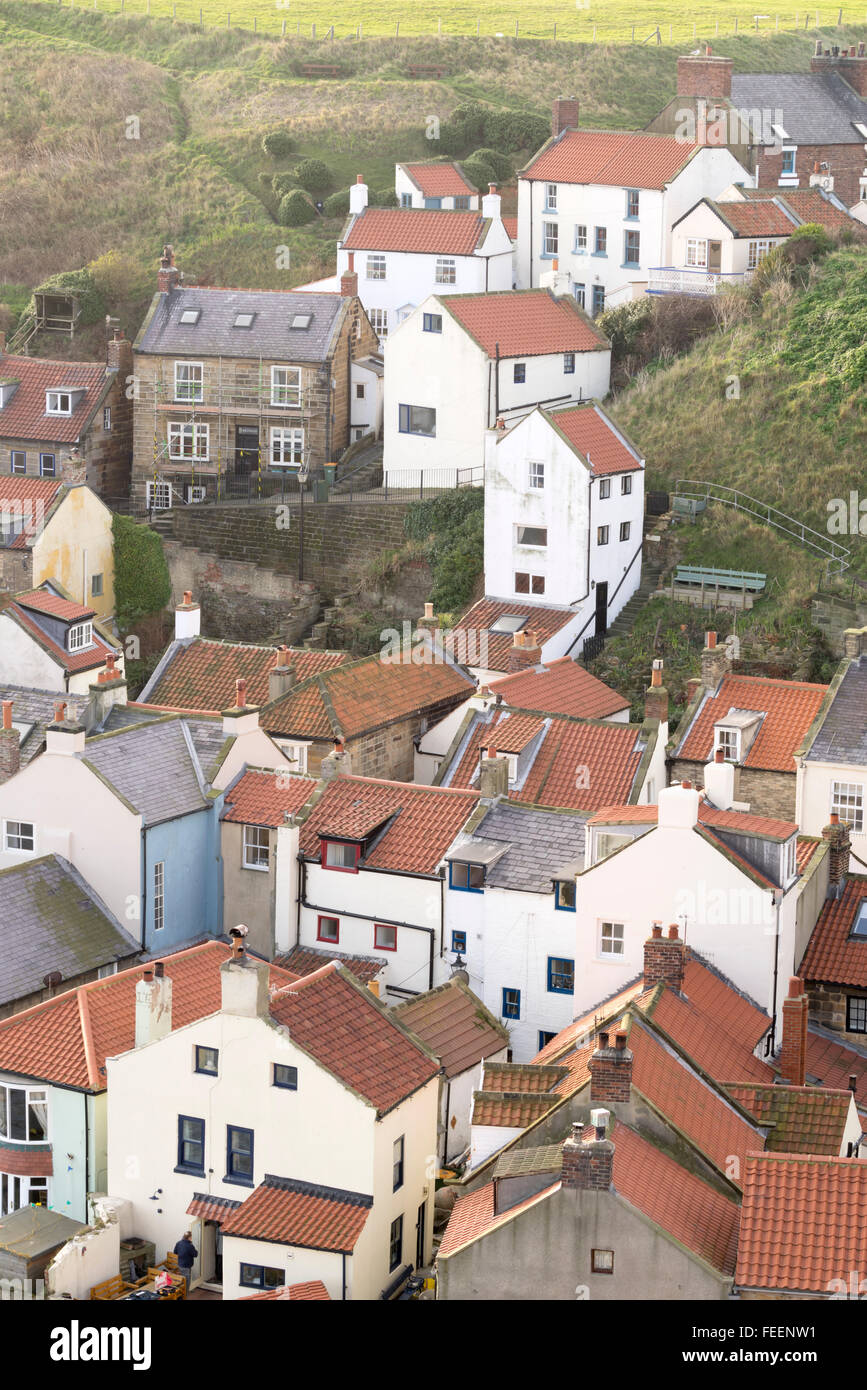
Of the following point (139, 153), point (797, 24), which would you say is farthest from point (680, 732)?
point (797, 24)

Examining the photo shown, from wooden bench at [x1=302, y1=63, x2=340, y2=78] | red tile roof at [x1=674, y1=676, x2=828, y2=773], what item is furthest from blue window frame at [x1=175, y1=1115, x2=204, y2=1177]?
wooden bench at [x1=302, y1=63, x2=340, y2=78]

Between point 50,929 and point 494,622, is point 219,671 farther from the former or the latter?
point 50,929

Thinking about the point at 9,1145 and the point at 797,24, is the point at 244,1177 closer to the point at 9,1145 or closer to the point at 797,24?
the point at 9,1145

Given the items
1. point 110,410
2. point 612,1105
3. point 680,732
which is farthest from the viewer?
point 110,410

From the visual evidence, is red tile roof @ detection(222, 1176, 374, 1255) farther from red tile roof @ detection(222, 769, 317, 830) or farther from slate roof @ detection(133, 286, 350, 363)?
slate roof @ detection(133, 286, 350, 363)

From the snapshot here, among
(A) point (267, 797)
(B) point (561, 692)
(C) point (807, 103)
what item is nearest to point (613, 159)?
(C) point (807, 103)

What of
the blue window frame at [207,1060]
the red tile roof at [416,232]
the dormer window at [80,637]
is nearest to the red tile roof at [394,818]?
the blue window frame at [207,1060]
